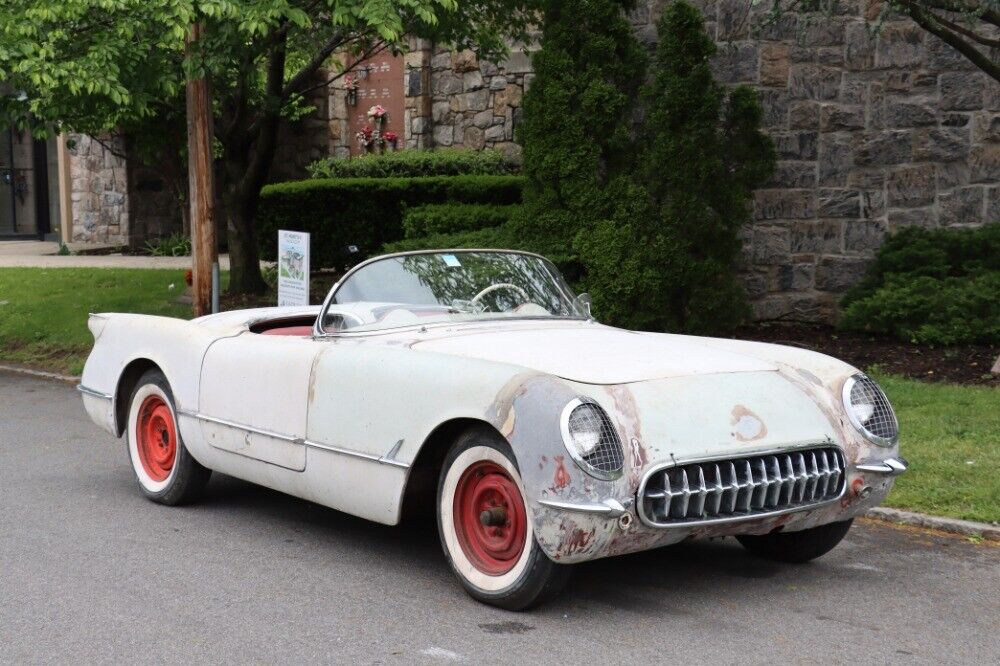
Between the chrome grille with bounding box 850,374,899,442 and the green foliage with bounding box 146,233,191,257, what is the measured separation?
18372 mm

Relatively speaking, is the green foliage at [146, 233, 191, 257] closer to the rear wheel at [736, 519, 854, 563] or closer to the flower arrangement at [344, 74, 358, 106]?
the flower arrangement at [344, 74, 358, 106]

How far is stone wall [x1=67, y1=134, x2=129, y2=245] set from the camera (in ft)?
76.9

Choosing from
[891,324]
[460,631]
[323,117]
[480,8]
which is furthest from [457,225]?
[323,117]

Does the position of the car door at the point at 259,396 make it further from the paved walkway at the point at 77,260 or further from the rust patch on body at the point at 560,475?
the paved walkway at the point at 77,260

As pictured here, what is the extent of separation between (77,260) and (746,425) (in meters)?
18.5

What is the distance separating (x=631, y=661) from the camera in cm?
414

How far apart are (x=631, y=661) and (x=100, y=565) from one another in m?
2.53

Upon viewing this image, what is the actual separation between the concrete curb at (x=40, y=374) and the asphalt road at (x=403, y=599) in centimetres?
521

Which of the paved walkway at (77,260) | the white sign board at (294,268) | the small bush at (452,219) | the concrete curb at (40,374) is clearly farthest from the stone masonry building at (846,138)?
the paved walkway at (77,260)

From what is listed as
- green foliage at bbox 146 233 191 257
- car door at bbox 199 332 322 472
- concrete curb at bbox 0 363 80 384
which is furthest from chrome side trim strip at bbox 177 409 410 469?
green foliage at bbox 146 233 191 257

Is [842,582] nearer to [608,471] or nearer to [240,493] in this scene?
[608,471]

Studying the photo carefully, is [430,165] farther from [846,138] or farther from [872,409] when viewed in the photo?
[872,409]

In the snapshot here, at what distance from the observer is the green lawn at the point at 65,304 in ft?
42.5

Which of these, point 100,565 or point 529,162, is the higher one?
point 529,162
